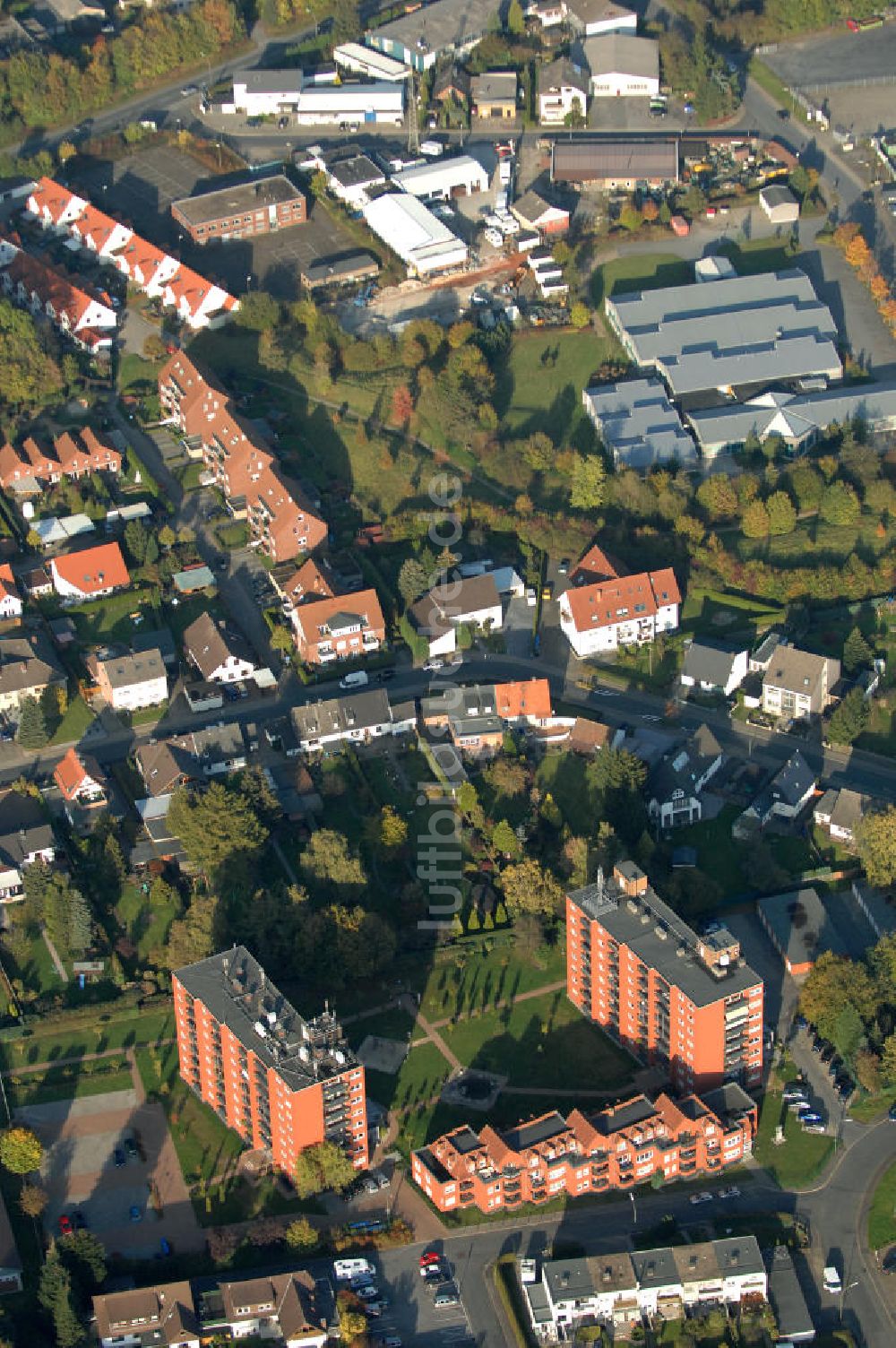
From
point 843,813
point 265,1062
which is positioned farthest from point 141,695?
point 843,813

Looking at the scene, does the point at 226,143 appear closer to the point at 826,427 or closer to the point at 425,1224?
the point at 826,427

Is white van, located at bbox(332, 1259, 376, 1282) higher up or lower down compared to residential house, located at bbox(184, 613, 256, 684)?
lower down

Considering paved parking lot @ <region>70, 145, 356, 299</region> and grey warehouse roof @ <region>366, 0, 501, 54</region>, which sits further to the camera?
grey warehouse roof @ <region>366, 0, 501, 54</region>

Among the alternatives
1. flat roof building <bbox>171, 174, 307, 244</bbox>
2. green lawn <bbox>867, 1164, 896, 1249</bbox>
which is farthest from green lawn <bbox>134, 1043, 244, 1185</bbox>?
flat roof building <bbox>171, 174, 307, 244</bbox>

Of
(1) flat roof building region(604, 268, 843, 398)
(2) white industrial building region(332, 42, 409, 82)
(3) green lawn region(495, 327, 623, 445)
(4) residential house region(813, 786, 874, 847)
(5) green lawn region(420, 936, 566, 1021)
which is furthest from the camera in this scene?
(2) white industrial building region(332, 42, 409, 82)

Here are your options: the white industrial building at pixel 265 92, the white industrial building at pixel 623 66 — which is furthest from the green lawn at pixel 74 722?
the white industrial building at pixel 623 66

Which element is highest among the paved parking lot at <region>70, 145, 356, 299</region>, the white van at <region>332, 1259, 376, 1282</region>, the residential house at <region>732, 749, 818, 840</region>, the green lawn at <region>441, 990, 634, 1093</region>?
the paved parking lot at <region>70, 145, 356, 299</region>

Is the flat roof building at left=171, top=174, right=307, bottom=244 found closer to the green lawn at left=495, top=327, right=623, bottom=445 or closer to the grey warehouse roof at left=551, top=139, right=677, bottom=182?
the grey warehouse roof at left=551, top=139, right=677, bottom=182
